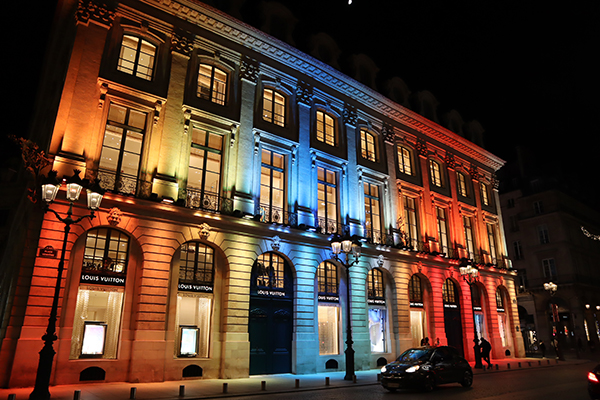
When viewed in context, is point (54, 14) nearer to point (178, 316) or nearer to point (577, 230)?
point (178, 316)

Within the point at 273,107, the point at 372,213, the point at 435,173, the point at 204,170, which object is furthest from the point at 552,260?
the point at 204,170

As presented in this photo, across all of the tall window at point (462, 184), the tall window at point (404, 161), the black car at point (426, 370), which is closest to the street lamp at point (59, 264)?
the black car at point (426, 370)

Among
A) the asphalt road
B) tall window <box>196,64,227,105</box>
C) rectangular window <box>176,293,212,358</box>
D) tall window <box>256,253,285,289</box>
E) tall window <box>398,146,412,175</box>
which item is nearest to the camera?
the asphalt road

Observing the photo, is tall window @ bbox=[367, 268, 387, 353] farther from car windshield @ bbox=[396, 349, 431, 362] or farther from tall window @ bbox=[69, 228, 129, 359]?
tall window @ bbox=[69, 228, 129, 359]

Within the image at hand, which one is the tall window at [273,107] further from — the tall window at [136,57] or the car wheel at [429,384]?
the car wheel at [429,384]

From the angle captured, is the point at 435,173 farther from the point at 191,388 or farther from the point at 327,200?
the point at 191,388

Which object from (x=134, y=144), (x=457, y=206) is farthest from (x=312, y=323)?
(x=457, y=206)

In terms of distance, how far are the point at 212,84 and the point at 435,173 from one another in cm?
1975

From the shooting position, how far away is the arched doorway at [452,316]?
28094 millimetres

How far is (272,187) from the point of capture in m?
21.5

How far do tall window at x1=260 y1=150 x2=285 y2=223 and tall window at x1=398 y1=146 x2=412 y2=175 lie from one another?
1088 cm

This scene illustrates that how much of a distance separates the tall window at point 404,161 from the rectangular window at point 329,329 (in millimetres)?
12187

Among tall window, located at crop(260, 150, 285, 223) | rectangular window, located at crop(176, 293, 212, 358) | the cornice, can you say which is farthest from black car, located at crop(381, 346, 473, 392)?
the cornice

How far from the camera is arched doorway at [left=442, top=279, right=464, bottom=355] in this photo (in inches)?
1106
